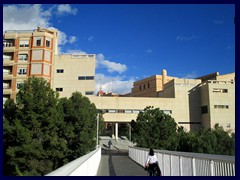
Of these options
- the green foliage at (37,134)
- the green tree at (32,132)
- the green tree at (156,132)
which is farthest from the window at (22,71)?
the green tree at (156,132)

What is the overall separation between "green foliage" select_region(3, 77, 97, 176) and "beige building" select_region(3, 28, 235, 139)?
21.6m

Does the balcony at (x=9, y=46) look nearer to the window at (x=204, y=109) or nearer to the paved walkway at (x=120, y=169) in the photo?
the paved walkway at (x=120, y=169)

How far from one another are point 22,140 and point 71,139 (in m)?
7.13

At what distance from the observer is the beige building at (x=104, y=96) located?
51.2 metres

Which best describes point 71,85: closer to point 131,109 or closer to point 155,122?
point 131,109

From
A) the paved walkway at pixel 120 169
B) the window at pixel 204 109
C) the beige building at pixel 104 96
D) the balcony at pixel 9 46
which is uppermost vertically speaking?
the balcony at pixel 9 46

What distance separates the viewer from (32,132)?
26.3 metres

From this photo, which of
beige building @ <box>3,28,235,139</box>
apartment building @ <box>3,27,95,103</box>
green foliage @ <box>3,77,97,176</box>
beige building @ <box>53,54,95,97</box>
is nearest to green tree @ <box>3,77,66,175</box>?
green foliage @ <box>3,77,97,176</box>

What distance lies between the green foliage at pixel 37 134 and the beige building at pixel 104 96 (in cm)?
2162

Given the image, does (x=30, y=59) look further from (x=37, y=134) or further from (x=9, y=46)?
(x=37, y=134)

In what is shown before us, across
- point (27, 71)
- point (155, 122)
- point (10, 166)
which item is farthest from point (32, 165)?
point (27, 71)

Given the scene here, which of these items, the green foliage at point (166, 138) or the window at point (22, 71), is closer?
the green foliage at point (166, 138)

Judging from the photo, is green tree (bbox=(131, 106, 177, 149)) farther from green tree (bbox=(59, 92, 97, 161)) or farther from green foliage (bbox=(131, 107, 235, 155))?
green tree (bbox=(59, 92, 97, 161))

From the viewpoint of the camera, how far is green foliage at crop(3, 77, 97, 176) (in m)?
25.0
